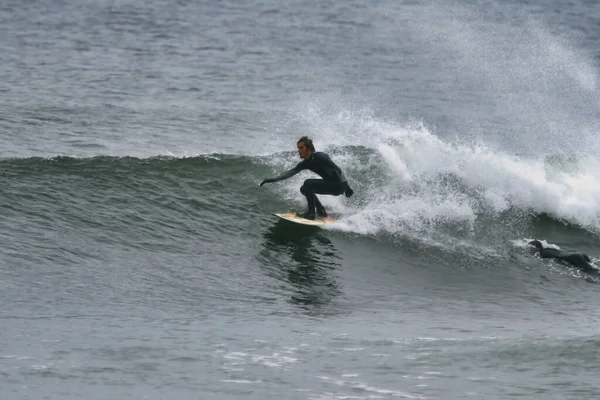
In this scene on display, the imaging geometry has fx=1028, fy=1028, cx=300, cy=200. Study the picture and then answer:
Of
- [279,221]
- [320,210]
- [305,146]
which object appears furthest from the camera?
[279,221]

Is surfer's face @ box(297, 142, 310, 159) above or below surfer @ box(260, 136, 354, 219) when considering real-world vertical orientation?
above

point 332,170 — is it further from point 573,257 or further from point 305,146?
point 573,257

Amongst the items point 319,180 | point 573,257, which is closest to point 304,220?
point 319,180

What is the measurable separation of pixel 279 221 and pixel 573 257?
4.88 meters

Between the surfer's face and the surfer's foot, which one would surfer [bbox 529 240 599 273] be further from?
the surfer's face

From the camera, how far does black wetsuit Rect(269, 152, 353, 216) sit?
1702cm

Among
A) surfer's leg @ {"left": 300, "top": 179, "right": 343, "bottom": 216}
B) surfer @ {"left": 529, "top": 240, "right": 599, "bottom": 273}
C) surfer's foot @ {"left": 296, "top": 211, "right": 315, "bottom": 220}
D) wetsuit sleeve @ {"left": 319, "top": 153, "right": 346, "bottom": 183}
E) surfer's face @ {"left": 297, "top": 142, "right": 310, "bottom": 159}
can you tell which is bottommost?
surfer @ {"left": 529, "top": 240, "right": 599, "bottom": 273}

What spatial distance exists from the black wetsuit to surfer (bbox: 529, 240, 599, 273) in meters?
3.31

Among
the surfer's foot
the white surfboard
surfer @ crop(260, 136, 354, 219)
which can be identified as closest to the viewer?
surfer @ crop(260, 136, 354, 219)

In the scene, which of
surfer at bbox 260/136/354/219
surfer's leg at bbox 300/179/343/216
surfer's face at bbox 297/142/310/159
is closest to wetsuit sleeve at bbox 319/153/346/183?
surfer at bbox 260/136/354/219

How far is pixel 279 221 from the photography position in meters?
17.5

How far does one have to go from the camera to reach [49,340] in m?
11.6

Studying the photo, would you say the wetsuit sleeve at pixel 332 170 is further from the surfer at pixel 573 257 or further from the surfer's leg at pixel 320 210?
the surfer at pixel 573 257

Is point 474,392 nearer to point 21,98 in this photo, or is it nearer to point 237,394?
point 237,394
